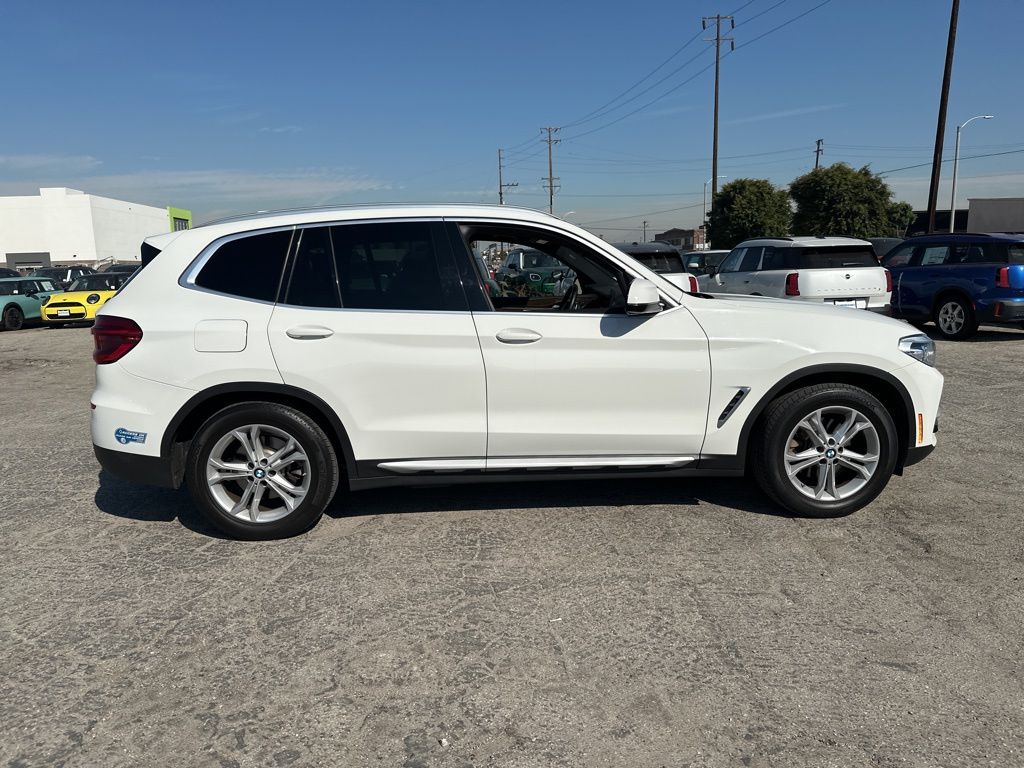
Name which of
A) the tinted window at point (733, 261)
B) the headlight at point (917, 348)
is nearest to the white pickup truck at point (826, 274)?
the tinted window at point (733, 261)

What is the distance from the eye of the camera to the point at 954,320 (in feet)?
40.7

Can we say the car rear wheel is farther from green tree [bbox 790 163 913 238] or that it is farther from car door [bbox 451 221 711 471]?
green tree [bbox 790 163 913 238]

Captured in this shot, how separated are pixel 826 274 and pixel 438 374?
9.11m

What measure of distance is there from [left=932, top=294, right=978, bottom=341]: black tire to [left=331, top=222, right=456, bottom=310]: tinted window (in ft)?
36.2

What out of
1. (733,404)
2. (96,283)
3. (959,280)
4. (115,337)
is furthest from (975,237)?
(96,283)

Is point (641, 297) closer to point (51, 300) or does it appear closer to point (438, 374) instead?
point (438, 374)

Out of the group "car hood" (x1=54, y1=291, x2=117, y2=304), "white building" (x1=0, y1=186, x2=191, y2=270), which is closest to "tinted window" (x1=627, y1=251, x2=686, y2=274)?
"car hood" (x1=54, y1=291, x2=117, y2=304)

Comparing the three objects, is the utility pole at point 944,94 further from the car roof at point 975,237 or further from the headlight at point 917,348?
the headlight at point 917,348

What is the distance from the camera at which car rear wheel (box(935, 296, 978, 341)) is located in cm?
1218

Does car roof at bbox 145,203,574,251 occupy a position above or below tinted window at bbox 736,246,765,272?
above

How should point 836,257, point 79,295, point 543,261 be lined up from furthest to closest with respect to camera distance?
point 79,295 < point 836,257 < point 543,261

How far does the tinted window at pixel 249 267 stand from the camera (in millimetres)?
4133

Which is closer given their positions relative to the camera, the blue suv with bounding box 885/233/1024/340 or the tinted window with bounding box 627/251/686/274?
the blue suv with bounding box 885/233/1024/340

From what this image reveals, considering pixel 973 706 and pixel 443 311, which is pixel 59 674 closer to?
pixel 443 311
